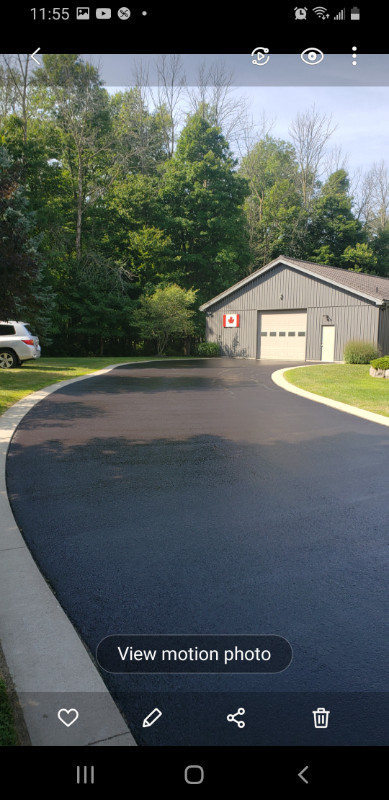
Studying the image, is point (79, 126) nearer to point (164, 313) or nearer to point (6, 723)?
point (164, 313)

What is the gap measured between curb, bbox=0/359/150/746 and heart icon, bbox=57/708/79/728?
0.04 meters

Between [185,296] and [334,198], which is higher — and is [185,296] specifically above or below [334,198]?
below

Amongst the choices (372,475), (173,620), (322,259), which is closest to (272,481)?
(372,475)

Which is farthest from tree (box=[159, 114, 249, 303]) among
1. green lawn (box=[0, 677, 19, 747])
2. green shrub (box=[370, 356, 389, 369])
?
green lawn (box=[0, 677, 19, 747])

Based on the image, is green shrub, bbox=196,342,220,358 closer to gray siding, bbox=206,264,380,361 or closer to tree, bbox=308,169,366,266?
gray siding, bbox=206,264,380,361

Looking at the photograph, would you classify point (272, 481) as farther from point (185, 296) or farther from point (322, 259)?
point (322, 259)

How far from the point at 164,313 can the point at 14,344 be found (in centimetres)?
1489

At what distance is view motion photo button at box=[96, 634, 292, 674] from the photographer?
178cm

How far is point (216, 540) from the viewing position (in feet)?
13.1

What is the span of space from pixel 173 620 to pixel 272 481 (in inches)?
118
